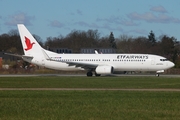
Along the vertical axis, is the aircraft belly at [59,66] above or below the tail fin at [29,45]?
below

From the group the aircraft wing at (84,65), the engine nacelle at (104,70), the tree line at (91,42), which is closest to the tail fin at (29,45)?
the aircraft wing at (84,65)

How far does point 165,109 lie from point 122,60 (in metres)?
41.8

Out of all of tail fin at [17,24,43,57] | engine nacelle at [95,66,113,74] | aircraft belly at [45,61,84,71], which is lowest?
engine nacelle at [95,66,113,74]

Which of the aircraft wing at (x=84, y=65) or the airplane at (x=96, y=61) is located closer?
the airplane at (x=96, y=61)

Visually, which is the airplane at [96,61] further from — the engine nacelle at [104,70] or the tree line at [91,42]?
the tree line at [91,42]

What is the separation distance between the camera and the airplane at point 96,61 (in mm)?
61094

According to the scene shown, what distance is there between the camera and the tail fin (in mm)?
63641

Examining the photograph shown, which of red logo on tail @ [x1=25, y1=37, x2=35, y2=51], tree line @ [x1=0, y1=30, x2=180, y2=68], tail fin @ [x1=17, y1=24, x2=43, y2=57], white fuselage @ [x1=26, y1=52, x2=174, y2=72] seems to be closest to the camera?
white fuselage @ [x1=26, y1=52, x2=174, y2=72]

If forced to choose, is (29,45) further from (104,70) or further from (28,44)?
(104,70)

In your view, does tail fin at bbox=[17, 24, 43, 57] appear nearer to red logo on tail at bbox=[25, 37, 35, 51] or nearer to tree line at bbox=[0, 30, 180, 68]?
red logo on tail at bbox=[25, 37, 35, 51]

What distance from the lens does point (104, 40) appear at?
177m

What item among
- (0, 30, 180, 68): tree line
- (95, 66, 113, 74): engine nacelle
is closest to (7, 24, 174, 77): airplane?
(95, 66, 113, 74): engine nacelle

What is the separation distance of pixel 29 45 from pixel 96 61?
910cm

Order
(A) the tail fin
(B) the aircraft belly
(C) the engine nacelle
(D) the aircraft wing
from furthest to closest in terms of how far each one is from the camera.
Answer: (A) the tail fin
(B) the aircraft belly
(D) the aircraft wing
(C) the engine nacelle
